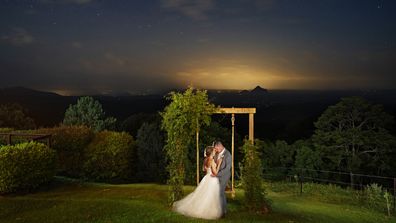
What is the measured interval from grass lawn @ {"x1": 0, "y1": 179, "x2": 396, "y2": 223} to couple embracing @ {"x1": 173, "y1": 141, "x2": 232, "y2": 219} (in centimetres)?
31

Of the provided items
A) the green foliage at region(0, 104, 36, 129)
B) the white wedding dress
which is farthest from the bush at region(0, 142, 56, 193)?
the green foliage at region(0, 104, 36, 129)

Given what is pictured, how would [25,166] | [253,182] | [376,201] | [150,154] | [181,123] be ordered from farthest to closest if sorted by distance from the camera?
[150,154] → [376,201] → [25,166] → [181,123] → [253,182]

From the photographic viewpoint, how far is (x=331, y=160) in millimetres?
32406

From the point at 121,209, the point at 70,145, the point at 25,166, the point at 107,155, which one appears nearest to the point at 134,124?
the point at 107,155

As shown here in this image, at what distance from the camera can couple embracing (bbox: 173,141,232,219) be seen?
10.3 meters

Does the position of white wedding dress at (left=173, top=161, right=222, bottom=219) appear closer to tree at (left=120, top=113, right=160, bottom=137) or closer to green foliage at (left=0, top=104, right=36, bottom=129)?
green foliage at (left=0, top=104, right=36, bottom=129)

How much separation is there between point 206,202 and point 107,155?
11.1 meters

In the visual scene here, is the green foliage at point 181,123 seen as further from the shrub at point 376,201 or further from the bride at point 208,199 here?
the shrub at point 376,201

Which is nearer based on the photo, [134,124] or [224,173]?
[224,173]

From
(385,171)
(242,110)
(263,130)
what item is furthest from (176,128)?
(263,130)

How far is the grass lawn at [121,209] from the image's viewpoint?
34.3 feet

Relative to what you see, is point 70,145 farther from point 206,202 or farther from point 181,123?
point 206,202

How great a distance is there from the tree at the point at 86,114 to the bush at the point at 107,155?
10.6m

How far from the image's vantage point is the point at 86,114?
30.9m
